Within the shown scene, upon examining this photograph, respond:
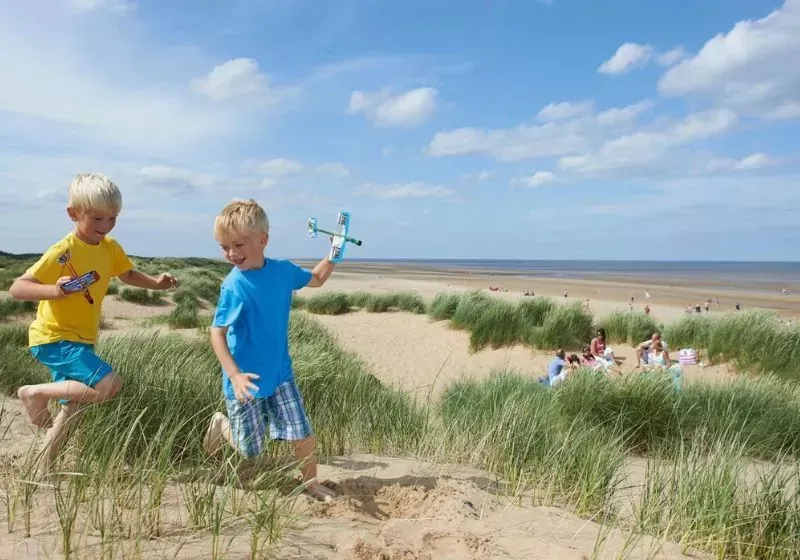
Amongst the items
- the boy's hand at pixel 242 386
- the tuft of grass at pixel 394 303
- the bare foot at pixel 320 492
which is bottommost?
the tuft of grass at pixel 394 303

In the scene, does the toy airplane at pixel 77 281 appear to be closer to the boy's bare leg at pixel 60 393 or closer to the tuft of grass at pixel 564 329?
the boy's bare leg at pixel 60 393

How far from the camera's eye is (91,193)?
298 centimetres

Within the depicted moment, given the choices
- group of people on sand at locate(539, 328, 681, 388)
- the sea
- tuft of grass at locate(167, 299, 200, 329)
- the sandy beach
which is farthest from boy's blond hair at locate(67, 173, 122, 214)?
the sea

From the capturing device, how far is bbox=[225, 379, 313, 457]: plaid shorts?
9.54 feet

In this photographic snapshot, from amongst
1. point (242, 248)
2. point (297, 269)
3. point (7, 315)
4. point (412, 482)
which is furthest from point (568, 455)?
point (7, 315)

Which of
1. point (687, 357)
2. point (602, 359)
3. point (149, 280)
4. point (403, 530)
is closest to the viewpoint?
point (403, 530)

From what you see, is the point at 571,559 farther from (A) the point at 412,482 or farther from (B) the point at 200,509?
(B) the point at 200,509

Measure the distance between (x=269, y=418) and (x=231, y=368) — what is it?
0.48 meters

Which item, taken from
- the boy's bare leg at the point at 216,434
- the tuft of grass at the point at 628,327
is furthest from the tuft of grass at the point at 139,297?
the boy's bare leg at the point at 216,434

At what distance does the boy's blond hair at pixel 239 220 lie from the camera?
2.87 metres

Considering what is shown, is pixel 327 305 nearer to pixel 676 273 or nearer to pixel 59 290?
pixel 59 290

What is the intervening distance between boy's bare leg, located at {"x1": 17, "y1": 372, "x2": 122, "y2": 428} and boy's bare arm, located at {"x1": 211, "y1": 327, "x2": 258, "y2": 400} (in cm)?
72

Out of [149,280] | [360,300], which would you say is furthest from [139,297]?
[149,280]

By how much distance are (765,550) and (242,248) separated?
3.00 m
